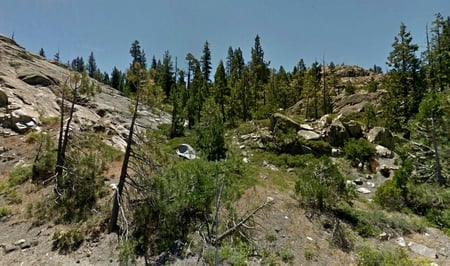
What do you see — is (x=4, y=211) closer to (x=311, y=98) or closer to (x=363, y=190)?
(x=363, y=190)

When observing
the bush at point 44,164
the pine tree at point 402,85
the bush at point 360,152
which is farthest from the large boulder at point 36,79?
the pine tree at point 402,85

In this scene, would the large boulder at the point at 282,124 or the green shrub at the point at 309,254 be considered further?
the large boulder at the point at 282,124

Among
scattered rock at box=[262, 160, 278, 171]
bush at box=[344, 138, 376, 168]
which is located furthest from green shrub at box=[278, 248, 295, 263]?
bush at box=[344, 138, 376, 168]

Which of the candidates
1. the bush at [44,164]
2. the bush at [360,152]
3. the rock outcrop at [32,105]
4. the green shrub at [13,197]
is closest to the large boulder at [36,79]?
the rock outcrop at [32,105]

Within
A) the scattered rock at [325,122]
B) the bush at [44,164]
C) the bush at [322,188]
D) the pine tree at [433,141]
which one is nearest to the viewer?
the bush at [322,188]

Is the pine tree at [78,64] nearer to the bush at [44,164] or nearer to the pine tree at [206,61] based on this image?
the pine tree at [206,61]

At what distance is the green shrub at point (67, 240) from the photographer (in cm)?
829

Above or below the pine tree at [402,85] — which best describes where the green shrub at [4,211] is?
below

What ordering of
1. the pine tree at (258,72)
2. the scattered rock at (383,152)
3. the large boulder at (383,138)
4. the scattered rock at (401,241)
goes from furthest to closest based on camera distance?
1. the pine tree at (258,72)
2. the large boulder at (383,138)
3. the scattered rock at (383,152)
4. the scattered rock at (401,241)

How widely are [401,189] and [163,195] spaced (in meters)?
10.7

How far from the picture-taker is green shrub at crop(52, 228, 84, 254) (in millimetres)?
8291

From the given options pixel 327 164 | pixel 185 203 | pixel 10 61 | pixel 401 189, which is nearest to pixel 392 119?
pixel 401 189

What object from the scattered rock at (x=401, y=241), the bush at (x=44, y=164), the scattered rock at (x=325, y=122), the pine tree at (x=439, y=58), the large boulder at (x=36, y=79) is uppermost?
the pine tree at (x=439, y=58)

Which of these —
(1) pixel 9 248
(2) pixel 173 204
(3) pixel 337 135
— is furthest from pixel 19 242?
(3) pixel 337 135
